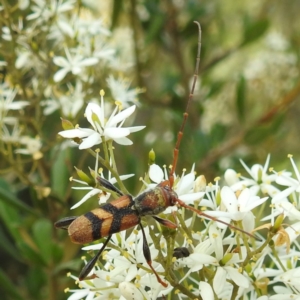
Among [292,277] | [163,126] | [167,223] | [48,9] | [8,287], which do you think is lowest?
[8,287]

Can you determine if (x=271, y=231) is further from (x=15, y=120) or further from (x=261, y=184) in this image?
(x=15, y=120)

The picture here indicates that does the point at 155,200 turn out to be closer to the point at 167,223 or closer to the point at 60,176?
the point at 167,223

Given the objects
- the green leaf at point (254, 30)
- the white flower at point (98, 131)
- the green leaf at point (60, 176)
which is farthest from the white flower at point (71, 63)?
the green leaf at point (254, 30)

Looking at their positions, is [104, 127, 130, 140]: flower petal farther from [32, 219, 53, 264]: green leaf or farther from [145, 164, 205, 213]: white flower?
[32, 219, 53, 264]: green leaf

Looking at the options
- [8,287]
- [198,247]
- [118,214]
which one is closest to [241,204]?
[198,247]

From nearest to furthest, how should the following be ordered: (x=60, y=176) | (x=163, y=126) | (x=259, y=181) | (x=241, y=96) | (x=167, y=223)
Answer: (x=167, y=223)
(x=259, y=181)
(x=60, y=176)
(x=241, y=96)
(x=163, y=126)

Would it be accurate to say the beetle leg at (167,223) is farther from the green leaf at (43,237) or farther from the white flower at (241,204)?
the green leaf at (43,237)

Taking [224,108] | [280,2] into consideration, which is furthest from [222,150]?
[280,2]
